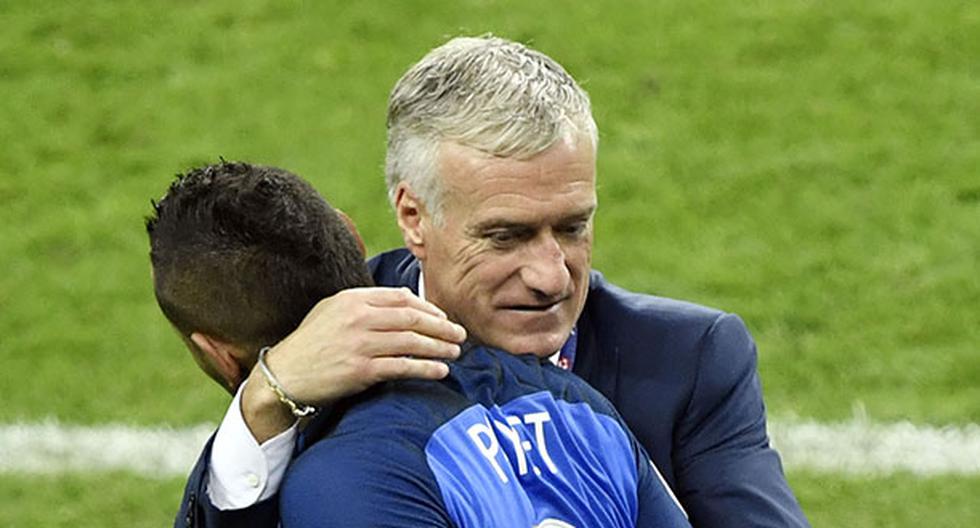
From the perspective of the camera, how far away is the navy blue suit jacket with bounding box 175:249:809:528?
371 cm

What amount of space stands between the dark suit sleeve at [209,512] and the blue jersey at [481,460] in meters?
0.23

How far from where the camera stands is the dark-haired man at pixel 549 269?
3.64m

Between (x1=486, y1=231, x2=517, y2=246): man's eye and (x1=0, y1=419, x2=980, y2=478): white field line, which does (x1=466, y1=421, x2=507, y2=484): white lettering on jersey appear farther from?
(x1=0, y1=419, x2=980, y2=478): white field line

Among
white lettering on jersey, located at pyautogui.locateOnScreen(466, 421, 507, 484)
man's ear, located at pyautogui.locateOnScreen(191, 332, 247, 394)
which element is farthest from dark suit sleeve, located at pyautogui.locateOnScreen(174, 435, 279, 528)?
white lettering on jersey, located at pyautogui.locateOnScreen(466, 421, 507, 484)

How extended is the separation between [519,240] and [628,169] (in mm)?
4239

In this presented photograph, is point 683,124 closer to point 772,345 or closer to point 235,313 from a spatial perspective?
point 772,345

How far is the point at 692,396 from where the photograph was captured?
12.6ft

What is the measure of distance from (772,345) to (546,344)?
3.41 m

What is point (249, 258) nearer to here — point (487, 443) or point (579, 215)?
point (487, 443)

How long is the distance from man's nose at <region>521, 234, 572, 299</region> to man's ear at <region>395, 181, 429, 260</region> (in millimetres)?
250

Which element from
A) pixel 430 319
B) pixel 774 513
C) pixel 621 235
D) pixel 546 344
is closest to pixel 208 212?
pixel 430 319

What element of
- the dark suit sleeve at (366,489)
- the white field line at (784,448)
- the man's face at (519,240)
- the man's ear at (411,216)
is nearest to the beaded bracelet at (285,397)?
the dark suit sleeve at (366,489)

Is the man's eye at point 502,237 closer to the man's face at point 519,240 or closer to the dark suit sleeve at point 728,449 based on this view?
the man's face at point 519,240

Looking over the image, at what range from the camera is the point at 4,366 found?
23.4 feet
